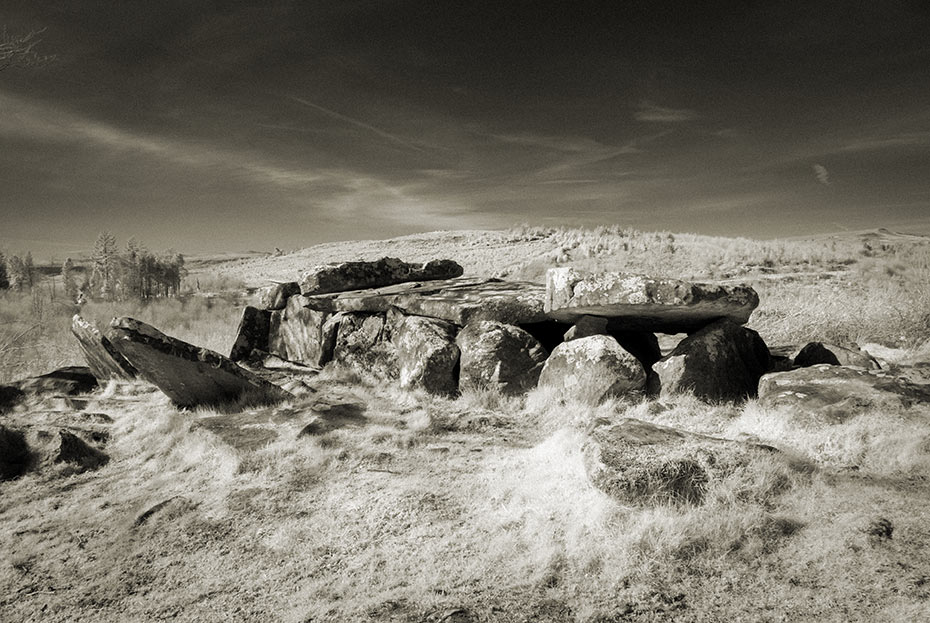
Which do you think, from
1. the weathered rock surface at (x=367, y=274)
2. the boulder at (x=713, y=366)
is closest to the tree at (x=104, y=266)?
the weathered rock surface at (x=367, y=274)

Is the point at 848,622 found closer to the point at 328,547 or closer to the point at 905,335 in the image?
the point at 328,547

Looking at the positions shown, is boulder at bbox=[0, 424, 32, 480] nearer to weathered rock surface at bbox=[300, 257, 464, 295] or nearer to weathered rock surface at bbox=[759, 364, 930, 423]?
weathered rock surface at bbox=[300, 257, 464, 295]

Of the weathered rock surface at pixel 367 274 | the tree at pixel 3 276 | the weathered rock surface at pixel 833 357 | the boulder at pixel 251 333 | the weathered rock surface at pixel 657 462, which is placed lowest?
the weathered rock surface at pixel 657 462

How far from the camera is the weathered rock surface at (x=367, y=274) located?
10.1 m

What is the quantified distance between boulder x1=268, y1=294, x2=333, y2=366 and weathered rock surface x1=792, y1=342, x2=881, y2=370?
7799mm

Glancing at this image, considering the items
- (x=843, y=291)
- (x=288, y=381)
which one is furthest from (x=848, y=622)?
(x=843, y=291)

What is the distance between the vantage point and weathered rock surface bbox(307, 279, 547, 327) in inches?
321

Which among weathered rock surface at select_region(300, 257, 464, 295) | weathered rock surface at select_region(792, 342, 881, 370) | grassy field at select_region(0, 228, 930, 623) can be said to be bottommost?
grassy field at select_region(0, 228, 930, 623)

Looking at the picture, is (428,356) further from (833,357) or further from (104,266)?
(104,266)

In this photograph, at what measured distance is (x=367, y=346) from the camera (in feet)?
29.2

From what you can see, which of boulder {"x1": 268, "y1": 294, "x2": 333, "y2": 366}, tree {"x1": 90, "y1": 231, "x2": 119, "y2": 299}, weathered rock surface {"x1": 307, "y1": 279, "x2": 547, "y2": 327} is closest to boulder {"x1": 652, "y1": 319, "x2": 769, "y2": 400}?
weathered rock surface {"x1": 307, "y1": 279, "x2": 547, "y2": 327}

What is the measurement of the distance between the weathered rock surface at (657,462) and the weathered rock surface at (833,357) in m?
4.07

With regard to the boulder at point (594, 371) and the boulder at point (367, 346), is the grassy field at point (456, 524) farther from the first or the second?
the boulder at point (367, 346)

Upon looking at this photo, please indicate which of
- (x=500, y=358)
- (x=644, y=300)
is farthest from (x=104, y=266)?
(x=644, y=300)
